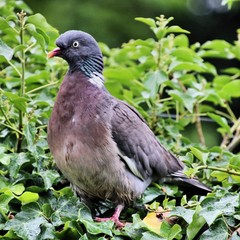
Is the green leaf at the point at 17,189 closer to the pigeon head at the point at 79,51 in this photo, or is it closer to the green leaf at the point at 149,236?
the green leaf at the point at 149,236

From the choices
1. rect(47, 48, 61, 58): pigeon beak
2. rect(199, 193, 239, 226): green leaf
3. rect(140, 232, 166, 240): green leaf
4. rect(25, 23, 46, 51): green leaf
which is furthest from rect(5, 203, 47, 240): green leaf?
rect(47, 48, 61, 58): pigeon beak

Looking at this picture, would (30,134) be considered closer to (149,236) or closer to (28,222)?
(28,222)

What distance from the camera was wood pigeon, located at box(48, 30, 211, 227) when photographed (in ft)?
10.4

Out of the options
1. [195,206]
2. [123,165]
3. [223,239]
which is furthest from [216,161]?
[223,239]

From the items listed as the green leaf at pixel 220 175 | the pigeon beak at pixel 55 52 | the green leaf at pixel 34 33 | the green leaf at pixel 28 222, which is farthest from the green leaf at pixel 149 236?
the pigeon beak at pixel 55 52

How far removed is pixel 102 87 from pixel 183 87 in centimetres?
69

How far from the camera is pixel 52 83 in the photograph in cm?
349

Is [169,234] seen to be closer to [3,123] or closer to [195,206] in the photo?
[195,206]

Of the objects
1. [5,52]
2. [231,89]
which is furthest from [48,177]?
[231,89]

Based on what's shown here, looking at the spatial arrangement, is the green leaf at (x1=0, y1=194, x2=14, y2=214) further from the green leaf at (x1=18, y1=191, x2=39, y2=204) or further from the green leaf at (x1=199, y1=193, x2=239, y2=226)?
the green leaf at (x1=199, y1=193, x2=239, y2=226)

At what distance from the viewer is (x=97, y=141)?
3.17m

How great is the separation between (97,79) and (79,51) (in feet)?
0.52

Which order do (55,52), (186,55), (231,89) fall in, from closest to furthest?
(55,52)
(186,55)
(231,89)

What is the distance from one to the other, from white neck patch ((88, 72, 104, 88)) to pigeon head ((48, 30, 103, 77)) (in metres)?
0.01
